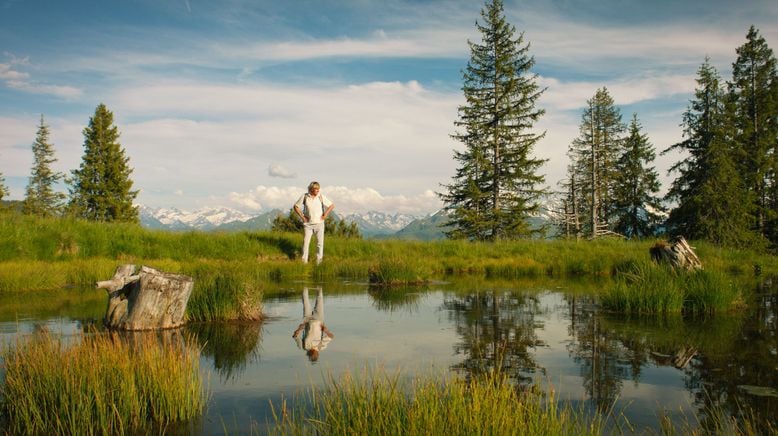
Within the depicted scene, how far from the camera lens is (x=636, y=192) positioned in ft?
181

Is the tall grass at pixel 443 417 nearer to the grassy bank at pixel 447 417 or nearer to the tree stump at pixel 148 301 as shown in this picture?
the grassy bank at pixel 447 417

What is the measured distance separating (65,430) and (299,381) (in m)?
2.48

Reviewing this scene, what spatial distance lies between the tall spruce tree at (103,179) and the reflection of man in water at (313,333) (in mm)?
49115

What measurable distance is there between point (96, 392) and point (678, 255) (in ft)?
47.2

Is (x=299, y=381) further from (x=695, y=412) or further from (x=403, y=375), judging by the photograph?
(x=695, y=412)

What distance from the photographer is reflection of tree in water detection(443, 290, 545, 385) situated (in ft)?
24.1

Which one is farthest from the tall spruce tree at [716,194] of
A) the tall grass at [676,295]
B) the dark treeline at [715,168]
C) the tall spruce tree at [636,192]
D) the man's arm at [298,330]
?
the man's arm at [298,330]

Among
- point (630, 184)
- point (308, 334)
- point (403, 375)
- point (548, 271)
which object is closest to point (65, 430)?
point (403, 375)

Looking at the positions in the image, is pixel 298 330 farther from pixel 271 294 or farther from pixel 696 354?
pixel 696 354

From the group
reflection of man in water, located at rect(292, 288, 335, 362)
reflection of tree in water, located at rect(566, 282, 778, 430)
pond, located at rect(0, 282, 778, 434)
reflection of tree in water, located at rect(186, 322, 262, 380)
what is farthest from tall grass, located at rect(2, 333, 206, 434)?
reflection of tree in water, located at rect(566, 282, 778, 430)

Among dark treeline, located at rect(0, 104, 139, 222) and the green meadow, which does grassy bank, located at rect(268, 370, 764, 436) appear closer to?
the green meadow

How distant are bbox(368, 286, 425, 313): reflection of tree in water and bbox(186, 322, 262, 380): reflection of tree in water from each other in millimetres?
→ 3666

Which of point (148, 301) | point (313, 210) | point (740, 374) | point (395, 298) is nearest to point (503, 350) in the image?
point (740, 374)

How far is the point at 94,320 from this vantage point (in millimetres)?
10438
